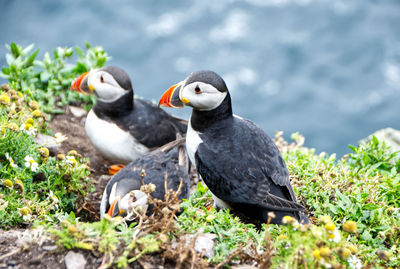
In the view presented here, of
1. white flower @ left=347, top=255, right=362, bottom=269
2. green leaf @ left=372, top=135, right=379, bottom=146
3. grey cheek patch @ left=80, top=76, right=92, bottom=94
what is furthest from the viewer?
grey cheek patch @ left=80, top=76, right=92, bottom=94

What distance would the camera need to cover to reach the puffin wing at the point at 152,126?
17.6ft

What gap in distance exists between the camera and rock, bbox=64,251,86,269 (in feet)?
8.11

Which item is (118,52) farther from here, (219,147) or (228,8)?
(219,147)

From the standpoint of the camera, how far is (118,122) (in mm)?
5379

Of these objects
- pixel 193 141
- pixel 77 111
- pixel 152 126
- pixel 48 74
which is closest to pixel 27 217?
pixel 193 141

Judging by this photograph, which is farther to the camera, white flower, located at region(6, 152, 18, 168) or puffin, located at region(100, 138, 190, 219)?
puffin, located at region(100, 138, 190, 219)

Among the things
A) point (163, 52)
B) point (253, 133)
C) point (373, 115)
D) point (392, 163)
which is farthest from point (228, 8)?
point (253, 133)

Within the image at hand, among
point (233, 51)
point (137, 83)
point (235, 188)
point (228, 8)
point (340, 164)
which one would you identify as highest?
point (228, 8)

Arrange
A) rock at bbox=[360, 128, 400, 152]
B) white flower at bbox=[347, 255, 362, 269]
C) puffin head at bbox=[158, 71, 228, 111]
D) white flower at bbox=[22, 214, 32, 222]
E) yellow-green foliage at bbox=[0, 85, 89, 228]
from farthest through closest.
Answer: rock at bbox=[360, 128, 400, 152]
puffin head at bbox=[158, 71, 228, 111]
yellow-green foliage at bbox=[0, 85, 89, 228]
white flower at bbox=[22, 214, 32, 222]
white flower at bbox=[347, 255, 362, 269]

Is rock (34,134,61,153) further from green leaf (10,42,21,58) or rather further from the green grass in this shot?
green leaf (10,42,21,58)

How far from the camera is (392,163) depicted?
4949 mm

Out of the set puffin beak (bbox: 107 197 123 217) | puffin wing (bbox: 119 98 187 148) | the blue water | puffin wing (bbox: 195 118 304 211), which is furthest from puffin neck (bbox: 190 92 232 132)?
the blue water

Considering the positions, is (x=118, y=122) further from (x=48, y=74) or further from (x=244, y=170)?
(x=244, y=170)

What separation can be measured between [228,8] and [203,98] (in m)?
12.1
